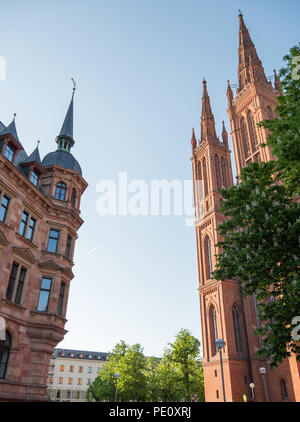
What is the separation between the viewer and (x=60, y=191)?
2533 cm

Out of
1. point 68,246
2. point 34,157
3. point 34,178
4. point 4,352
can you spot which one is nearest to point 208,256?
point 68,246

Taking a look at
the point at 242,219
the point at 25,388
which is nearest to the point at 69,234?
the point at 25,388

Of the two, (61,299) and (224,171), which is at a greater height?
(224,171)

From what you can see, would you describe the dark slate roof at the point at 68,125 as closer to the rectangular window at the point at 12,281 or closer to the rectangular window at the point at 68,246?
the rectangular window at the point at 68,246

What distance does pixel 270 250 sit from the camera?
11.8m

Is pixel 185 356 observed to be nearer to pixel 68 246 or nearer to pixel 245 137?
pixel 68 246

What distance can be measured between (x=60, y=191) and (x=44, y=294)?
795 centimetres

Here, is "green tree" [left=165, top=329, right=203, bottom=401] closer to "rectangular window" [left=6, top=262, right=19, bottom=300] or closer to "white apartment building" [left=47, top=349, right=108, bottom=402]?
"rectangular window" [left=6, top=262, right=19, bottom=300]

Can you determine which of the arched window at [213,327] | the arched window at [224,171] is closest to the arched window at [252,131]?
the arched window at [224,171]

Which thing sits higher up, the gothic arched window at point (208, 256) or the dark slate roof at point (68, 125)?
the dark slate roof at point (68, 125)

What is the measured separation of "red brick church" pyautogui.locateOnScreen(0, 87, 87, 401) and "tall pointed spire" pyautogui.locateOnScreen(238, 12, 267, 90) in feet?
136

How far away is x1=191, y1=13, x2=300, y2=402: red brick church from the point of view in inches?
1460

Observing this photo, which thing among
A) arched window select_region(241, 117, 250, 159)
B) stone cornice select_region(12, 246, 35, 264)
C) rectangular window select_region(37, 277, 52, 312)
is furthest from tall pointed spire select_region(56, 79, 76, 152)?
arched window select_region(241, 117, 250, 159)

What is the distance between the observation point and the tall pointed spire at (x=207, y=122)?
188 ft
